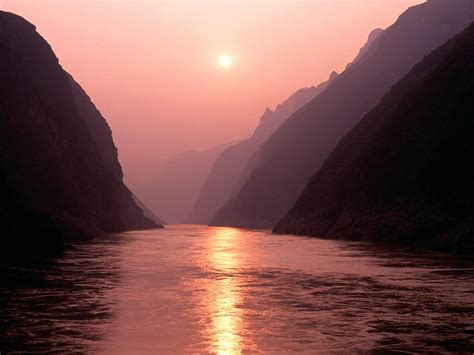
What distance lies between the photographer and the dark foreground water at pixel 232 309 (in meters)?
15.8

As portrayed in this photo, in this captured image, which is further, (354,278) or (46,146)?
(46,146)

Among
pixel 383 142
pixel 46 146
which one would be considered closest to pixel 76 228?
pixel 46 146

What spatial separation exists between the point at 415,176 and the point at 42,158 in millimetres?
52458

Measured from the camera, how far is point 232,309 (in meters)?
21.6

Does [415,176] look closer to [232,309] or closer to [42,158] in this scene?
[42,158]

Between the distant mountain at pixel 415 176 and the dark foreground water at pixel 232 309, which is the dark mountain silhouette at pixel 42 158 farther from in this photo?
the distant mountain at pixel 415 176

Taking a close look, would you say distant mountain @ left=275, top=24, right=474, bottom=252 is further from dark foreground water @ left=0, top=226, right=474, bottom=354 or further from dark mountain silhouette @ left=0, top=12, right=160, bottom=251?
dark mountain silhouette @ left=0, top=12, right=160, bottom=251

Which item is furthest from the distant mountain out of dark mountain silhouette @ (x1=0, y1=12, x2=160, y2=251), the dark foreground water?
dark mountain silhouette @ (x1=0, y1=12, x2=160, y2=251)

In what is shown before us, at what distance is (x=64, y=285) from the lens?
2805 cm

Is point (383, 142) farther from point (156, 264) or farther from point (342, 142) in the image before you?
point (156, 264)

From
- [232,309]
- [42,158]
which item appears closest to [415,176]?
[42,158]

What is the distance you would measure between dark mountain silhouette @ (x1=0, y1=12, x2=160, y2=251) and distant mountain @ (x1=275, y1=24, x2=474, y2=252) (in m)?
38.7

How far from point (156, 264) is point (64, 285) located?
14.4 meters

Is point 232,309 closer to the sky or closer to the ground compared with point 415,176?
closer to the ground
